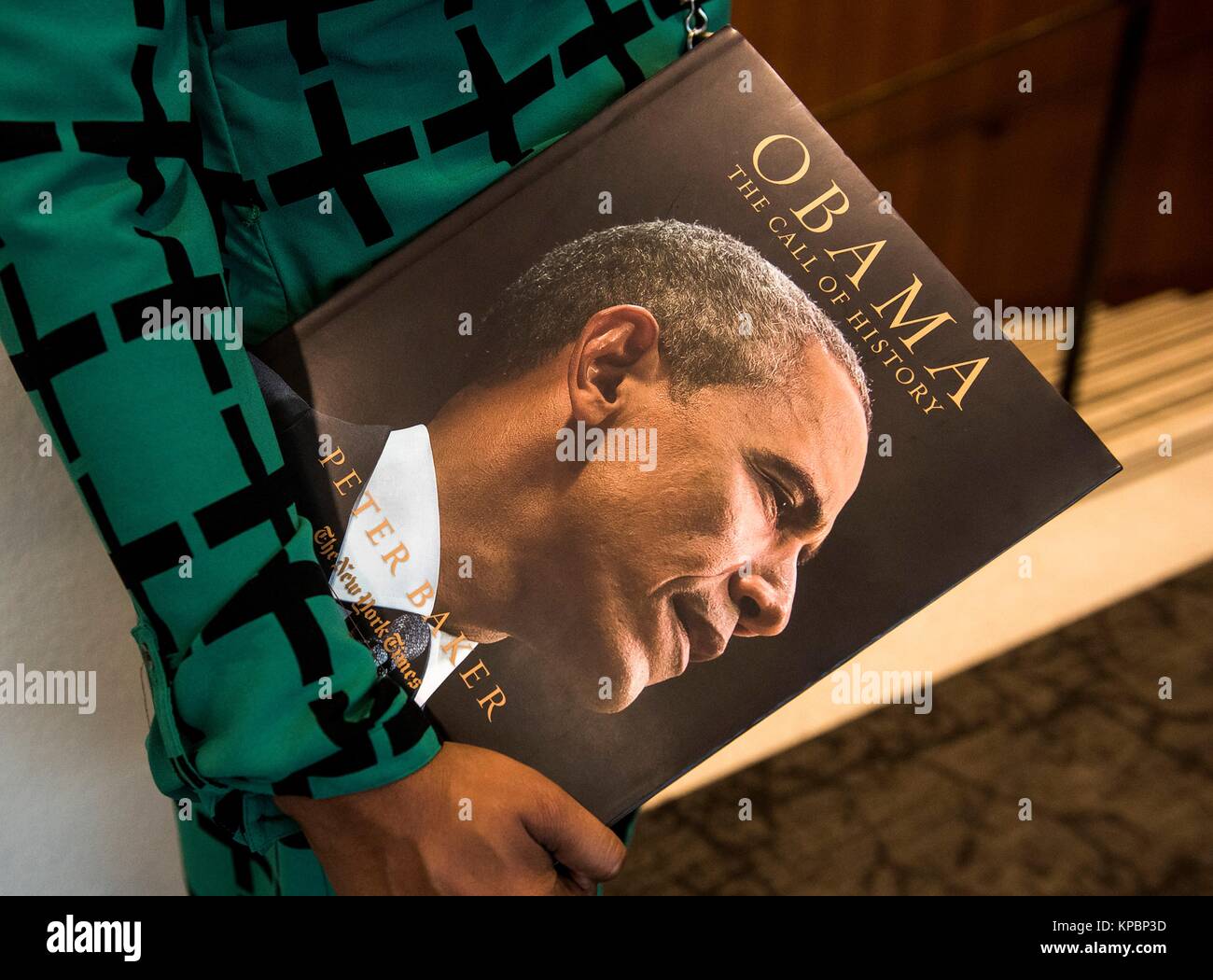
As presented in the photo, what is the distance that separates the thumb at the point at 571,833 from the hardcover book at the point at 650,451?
0.02 metres

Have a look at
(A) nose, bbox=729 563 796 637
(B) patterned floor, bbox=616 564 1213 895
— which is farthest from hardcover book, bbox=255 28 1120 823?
(B) patterned floor, bbox=616 564 1213 895

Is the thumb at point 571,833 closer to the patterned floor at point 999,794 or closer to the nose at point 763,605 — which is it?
the nose at point 763,605

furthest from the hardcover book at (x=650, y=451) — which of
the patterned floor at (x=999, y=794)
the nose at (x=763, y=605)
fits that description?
the patterned floor at (x=999, y=794)

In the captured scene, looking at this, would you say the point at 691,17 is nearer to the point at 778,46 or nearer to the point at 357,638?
the point at 357,638

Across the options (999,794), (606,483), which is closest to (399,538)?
(606,483)

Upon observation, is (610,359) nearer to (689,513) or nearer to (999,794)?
(689,513)

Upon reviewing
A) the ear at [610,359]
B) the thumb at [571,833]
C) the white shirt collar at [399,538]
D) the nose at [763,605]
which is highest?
the ear at [610,359]

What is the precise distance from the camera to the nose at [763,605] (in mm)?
500

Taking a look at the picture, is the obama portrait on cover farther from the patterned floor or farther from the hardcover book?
the patterned floor

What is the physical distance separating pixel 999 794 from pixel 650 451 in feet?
3.92

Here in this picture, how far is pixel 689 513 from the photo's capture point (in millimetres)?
491

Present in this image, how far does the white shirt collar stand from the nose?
135mm

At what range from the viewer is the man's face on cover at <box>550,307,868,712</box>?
49 cm

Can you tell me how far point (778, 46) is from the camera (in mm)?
2309
